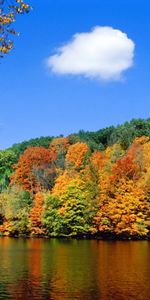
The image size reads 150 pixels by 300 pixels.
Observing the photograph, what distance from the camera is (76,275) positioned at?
113 feet

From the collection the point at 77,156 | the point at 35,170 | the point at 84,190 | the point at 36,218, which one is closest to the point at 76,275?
the point at 84,190

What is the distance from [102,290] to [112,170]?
43.5 m

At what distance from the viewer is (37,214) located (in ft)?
270

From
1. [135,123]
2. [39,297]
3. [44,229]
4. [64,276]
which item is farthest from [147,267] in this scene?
[135,123]

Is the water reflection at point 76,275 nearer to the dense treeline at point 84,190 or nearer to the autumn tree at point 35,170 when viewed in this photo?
the dense treeline at point 84,190

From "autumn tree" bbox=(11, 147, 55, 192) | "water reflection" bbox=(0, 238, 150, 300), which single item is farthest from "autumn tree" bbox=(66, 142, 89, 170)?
"water reflection" bbox=(0, 238, 150, 300)

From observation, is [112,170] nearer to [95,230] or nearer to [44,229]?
[95,230]

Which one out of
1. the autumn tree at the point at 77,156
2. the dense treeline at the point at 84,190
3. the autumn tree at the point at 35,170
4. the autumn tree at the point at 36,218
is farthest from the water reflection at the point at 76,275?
the autumn tree at the point at 35,170

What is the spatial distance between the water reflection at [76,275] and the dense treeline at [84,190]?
66.0ft

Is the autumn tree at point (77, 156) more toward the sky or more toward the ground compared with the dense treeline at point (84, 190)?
more toward the sky

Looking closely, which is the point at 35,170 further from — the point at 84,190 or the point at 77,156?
the point at 84,190

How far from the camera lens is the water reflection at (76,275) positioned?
92.0ft

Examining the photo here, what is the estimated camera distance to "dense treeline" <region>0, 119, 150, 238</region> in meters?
69.5

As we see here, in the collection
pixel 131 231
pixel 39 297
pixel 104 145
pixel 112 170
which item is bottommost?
pixel 39 297
